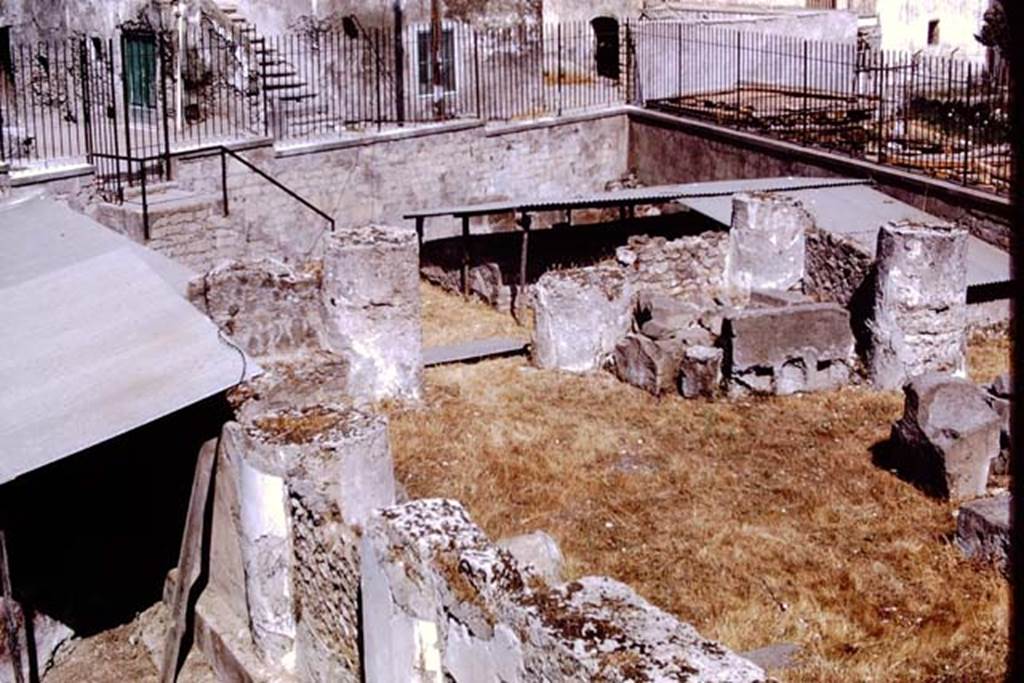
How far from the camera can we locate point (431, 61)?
74.5 feet

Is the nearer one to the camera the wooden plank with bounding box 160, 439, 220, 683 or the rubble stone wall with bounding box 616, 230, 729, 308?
the wooden plank with bounding box 160, 439, 220, 683

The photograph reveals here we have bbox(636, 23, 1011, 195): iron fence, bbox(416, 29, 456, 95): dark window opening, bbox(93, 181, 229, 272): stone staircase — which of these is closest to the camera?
bbox(93, 181, 229, 272): stone staircase

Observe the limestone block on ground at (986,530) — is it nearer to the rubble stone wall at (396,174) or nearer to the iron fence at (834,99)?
the iron fence at (834,99)

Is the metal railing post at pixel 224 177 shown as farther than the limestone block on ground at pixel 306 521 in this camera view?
Yes

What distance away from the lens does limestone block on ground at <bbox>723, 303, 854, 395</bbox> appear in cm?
1303

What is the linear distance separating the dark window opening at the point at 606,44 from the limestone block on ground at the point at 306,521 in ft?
68.8

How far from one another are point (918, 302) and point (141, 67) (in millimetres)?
13717

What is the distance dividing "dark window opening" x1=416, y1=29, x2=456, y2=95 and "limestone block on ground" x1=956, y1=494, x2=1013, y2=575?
14.8 meters

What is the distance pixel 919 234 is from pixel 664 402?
2945 millimetres

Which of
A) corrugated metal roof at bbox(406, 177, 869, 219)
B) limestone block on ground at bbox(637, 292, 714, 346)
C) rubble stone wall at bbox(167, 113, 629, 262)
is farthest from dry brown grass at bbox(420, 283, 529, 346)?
rubble stone wall at bbox(167, 113, 629, 262)

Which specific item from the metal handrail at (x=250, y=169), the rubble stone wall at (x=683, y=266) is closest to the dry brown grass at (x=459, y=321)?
the rubble stone wall at (x=683, y=266)

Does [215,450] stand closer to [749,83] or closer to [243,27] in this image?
[243,27]

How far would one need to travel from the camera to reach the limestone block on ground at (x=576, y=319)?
13750 millimetres

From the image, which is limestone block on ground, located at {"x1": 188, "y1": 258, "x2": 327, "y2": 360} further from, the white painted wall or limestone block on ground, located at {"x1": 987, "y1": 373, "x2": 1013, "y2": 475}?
the white painted wall
